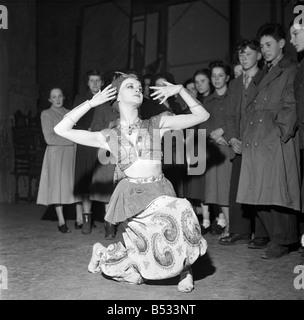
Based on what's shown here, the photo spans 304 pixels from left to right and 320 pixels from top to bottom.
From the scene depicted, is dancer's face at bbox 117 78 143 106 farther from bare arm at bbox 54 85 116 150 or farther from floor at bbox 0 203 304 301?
floor at bbox 0 203 304 301

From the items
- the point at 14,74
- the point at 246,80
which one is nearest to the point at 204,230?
the point at 246,80

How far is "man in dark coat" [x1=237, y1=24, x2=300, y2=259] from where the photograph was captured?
3.30m

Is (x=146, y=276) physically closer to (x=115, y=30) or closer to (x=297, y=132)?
(x=297, y=132)

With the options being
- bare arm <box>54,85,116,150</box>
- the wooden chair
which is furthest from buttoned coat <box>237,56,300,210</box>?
the wooden chair

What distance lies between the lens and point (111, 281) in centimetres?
287

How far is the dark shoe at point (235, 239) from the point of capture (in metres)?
3.98

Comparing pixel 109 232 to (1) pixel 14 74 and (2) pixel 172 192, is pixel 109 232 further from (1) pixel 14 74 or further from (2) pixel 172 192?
(1) pixel 14 74

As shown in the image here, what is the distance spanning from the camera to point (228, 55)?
29.4 feet

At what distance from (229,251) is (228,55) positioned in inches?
239

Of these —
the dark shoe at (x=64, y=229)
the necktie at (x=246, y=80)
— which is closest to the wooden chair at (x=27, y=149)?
the dark shoe at (x=64, y=229)

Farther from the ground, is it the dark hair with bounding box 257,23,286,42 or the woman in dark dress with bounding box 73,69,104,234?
the dark hair with bounding box 257,23,286,42

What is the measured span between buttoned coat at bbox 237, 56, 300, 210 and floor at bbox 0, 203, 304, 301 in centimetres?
52

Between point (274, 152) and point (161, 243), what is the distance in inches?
50.5

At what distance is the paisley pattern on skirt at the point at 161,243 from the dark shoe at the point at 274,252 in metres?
0.97
